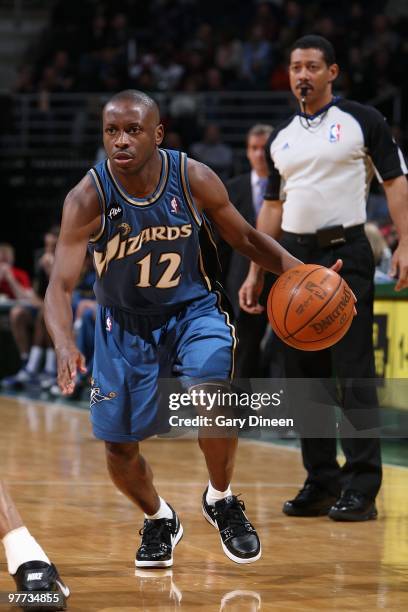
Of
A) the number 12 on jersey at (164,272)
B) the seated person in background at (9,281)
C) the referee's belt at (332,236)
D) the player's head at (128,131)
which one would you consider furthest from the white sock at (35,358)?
the player's head at (128,131)

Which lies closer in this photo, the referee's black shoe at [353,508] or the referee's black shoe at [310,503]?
the referee's black shoe at [353,508]

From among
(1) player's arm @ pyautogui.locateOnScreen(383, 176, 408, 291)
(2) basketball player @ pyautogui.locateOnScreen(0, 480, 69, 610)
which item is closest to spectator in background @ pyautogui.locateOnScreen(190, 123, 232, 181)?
(1) player's arm @ pyautogui.locateOnScreen(383, 176, 408, 291)

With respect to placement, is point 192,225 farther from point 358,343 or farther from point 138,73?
point 138,73

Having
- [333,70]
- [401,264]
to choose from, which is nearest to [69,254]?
[401,264]

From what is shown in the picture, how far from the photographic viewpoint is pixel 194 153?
13.1 meters

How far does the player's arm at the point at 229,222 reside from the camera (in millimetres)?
4000

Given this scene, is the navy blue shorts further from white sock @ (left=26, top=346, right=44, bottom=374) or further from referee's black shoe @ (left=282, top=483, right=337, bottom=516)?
white sock @ (left=26, top=346, right=44, bottom=374)

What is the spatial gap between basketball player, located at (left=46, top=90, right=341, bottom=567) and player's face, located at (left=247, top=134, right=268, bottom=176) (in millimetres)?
3143

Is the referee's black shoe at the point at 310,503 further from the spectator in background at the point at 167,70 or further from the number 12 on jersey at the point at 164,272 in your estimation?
the spectator in background at the point at 167,70

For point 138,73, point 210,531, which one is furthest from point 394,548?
point 138,73

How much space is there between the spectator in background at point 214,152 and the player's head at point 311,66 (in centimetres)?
803

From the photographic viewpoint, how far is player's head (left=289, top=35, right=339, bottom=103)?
5.12 metres

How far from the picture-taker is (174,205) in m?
3.98

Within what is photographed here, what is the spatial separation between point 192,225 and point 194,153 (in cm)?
923
